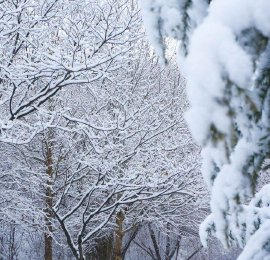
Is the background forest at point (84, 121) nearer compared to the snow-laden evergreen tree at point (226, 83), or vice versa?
the snow-laden evergreen tree at point (226, 83)

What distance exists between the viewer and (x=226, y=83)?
850 mm

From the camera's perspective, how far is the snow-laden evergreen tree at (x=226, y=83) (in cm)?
85

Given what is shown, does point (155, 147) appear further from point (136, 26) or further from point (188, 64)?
point (188, 64)

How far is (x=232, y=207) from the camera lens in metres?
1.15

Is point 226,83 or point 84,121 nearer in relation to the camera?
point 226,83

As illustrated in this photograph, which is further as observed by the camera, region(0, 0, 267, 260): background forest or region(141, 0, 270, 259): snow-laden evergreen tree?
region(0, 0, 267, 260): background forest

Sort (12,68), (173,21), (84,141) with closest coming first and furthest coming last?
(173,21) < (12,68) < (84,141)

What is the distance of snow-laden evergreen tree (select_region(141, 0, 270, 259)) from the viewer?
33.6 inches

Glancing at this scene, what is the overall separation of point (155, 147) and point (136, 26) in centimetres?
235

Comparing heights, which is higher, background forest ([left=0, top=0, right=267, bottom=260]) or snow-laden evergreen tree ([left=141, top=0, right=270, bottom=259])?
background forest ([left=0, top=0, right=267, bottom=260])

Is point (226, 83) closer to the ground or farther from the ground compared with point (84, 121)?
closer to the ground

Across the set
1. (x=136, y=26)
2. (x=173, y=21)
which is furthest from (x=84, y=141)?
(x=173, y=21)

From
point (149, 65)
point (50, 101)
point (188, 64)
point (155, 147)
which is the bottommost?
point (188, 64)

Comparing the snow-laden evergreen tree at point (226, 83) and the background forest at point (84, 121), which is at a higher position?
the background forest at point (84, 121)
